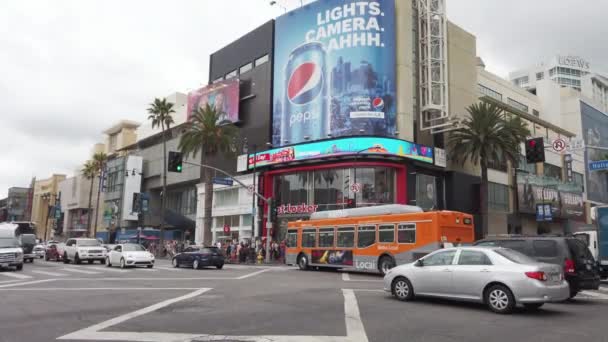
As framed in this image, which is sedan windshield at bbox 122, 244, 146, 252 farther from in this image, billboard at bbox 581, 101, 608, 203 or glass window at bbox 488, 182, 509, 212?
billboard at bbox 581, 101, 608, 203

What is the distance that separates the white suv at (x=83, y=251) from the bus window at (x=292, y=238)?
12.9 metres

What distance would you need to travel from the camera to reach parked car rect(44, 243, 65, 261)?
35.1m

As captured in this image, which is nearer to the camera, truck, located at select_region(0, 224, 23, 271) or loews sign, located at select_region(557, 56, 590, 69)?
truck, located at select_region(0, 224, 23, 271)

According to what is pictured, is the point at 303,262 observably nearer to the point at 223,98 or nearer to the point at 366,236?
the point at 366,236

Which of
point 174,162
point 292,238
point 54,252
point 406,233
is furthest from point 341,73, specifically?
point 54,252

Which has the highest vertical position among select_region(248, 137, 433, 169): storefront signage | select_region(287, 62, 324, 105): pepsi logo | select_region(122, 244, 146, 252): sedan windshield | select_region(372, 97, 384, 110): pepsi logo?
select_region(287, 62, 324, 105): pepsi logo

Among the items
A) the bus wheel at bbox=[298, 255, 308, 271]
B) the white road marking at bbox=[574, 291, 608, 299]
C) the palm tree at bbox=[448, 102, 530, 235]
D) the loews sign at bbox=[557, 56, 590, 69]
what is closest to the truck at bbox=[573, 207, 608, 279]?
the white road marking at bbox=[574, 291, 608, 299]

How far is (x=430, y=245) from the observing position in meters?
21.2

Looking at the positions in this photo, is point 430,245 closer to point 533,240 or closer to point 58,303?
point 533,240

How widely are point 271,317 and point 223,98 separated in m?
48.1

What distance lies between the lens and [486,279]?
10992 millimetres

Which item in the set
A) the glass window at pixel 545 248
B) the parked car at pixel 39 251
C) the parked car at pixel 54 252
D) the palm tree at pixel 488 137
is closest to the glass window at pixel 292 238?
the glass window at pixel 545 248

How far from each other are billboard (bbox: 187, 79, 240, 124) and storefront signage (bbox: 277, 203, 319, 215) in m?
13.1

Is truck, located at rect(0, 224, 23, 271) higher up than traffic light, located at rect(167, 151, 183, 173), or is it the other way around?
traffic light, located at rect(167, 151, 183, 173)
